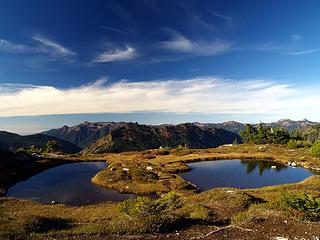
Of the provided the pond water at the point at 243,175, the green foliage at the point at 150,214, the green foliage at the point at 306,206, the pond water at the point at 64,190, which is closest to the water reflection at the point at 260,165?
the pond water at the point at 243,175

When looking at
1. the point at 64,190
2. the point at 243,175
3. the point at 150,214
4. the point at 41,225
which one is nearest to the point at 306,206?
the point at 150,214

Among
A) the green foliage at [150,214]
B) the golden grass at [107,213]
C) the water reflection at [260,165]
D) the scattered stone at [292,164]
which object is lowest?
the water reflection at [260,165]

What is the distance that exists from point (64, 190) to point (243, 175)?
49.4 metres

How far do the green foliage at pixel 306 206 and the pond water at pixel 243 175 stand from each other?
3669 cm

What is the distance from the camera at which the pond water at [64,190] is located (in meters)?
55.2

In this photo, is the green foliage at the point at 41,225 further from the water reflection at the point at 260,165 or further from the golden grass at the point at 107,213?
the water reflection at the point at 260,165

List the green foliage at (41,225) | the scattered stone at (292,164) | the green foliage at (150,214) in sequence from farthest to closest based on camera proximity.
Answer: the scattered stone at (292,164)
the green foliage at (150,214)
the green foliage at (41,225)

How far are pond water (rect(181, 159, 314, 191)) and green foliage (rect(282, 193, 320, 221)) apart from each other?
1445 inches

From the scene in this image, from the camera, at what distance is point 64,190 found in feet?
207

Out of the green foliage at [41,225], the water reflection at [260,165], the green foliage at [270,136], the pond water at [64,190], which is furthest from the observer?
the green foliage at [270,136]

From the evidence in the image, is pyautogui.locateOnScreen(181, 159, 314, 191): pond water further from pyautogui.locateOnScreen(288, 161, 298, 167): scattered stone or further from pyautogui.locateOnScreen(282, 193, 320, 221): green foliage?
pyautogui.locateOnScreen(282, 193, 320, 221): green foliage

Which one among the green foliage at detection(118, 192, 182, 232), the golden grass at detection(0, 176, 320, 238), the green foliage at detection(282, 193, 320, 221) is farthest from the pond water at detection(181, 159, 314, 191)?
the green foliage at detection(118, 192, 182, 232)

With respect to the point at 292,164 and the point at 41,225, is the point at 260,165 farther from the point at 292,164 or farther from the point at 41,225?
the point at 41,225

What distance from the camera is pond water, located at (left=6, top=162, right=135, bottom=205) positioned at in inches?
2172
